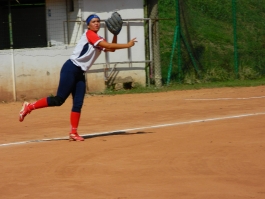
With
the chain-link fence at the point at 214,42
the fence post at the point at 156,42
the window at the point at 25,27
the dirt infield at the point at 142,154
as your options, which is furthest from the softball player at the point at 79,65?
the window at the point at 25,27

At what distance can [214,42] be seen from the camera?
989 inches

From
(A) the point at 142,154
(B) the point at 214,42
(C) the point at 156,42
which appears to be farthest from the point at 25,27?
(A) the point at 142,154

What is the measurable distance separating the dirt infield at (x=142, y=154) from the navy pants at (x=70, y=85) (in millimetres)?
629

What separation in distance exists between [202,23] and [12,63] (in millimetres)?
9294

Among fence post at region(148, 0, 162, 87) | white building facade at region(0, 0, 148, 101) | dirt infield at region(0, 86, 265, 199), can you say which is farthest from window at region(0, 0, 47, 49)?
dirt infield at region(0, 86, 265, 199)

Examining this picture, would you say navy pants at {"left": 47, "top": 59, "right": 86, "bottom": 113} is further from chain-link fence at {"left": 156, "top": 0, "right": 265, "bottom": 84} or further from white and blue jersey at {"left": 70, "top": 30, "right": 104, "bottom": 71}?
chain-link fence at {"left": 156, "top": 0, "right": 265, "bottom": 84}

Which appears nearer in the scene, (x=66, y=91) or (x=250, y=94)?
(x=66, y=91)

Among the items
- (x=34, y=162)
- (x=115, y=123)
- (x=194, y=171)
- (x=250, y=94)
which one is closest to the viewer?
(x=194, y=171)

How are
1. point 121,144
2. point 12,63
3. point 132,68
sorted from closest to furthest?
point 121,144 < point 12,63 < point 132,68

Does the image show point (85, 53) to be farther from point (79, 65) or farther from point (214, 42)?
→ point (214, 42)

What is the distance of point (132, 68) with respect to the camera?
21234mm

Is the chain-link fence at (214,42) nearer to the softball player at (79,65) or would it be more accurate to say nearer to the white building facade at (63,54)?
the white building facade at (63,54)

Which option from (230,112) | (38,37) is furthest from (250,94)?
(38,37)

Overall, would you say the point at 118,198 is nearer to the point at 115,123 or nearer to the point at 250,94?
the point at 115,123
